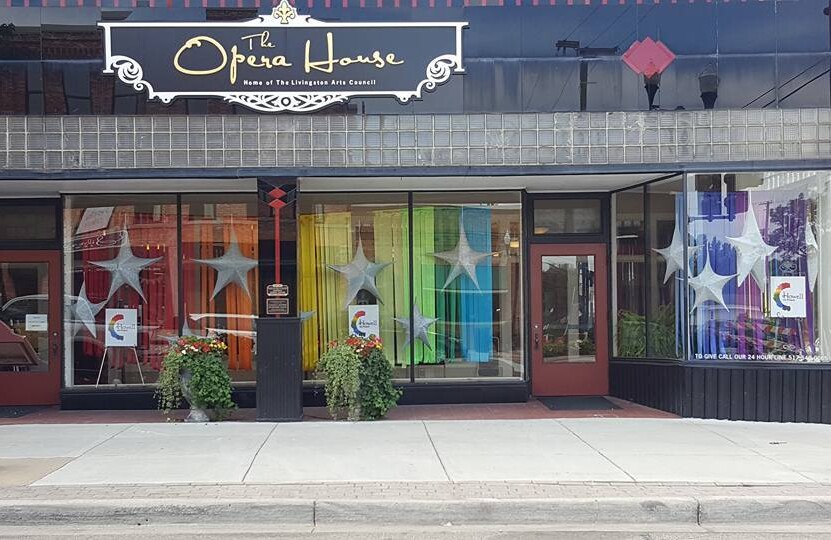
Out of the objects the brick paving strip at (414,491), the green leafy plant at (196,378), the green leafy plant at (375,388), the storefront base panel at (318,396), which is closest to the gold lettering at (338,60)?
the green leafy plant at (375,388)

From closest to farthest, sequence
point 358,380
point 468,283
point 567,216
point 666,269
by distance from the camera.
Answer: point 358,380, point 666,269, point 468,283, point 567,216

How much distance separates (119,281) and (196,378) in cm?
239

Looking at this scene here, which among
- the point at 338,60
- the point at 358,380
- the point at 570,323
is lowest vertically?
the point at 358,380

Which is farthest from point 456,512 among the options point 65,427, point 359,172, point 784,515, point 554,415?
point 65,427

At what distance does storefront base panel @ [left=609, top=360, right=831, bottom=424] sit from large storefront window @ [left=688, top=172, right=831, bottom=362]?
19 centimetres

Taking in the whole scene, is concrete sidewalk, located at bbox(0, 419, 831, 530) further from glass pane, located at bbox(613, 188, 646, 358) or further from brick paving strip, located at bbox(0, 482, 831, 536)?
glass pane, located at bbox(613, 188, 646, 358)

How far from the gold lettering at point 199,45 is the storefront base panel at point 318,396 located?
4323mm

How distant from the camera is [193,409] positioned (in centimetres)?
977

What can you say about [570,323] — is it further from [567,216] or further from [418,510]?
[418,510]

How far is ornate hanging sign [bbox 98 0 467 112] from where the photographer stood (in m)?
9.66

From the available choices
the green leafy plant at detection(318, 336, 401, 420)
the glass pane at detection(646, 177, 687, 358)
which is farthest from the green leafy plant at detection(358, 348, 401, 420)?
the glass pane at detection(646, 177, 687, 358)

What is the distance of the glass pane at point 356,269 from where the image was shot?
1099 centimetres

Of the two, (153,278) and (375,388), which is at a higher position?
(153,278)

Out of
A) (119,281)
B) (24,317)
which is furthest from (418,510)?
(24,317)
